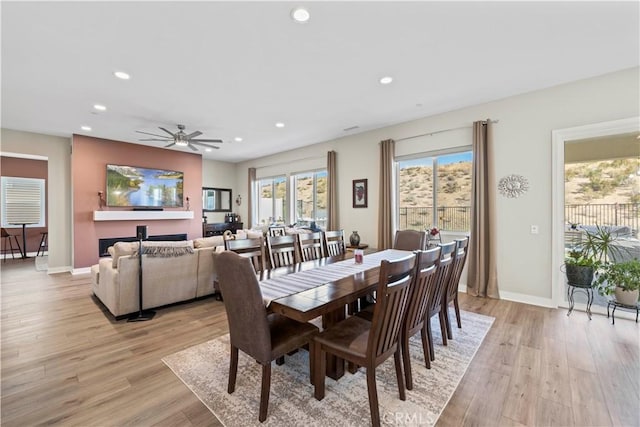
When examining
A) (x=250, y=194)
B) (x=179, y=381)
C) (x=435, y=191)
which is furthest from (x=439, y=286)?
(x=250, y=194)

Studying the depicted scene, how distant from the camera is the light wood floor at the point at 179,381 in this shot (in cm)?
173

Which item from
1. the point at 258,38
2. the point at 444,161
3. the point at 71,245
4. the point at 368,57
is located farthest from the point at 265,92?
the point at 71,245

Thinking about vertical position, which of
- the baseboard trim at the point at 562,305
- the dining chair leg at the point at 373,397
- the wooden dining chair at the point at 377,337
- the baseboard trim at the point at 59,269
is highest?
the wooden dining chair at the point at 377,337

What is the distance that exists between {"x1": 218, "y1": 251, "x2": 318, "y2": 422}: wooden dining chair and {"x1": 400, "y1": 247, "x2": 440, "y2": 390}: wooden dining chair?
675 mm

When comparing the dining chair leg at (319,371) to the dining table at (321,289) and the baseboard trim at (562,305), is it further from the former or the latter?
the baseboard trim at (562,305)

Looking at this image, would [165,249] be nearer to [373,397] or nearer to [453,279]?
[373,397]

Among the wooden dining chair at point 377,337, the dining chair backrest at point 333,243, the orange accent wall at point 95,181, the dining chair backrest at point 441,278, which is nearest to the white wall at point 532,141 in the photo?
the dining chair backrest at point 441,278

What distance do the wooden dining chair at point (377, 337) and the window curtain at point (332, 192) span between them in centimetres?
422

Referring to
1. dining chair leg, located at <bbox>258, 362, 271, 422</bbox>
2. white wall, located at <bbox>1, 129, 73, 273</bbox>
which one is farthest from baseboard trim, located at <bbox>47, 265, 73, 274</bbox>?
dining chair leg, located at <bbox>258, 362, 271, 422</bbox>

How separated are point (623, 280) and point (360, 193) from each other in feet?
12.7

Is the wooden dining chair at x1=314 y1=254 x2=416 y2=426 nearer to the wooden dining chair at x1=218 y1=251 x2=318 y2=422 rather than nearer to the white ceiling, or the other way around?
the wooden dining chair at x1=218 y1=251 x2=318 y2=422

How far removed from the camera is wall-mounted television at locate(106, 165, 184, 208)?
6.13 metres

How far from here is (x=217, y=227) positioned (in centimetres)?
827

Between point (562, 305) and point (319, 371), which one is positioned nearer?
point (319, 371)
